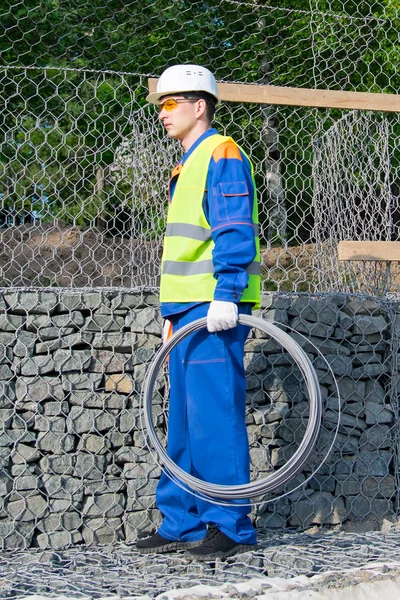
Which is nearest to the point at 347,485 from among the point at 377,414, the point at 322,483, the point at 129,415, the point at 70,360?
the point at 322,483

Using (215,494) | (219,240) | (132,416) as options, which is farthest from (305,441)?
(132,416)

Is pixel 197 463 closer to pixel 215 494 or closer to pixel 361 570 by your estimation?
pixel 215 494

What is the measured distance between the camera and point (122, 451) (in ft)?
12.8

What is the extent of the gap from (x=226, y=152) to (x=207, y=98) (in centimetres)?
32

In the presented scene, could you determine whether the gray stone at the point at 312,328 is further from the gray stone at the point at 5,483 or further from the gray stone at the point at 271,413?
the gray stone at the point at 5,483

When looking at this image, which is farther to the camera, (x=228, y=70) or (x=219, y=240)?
(x=228, y=70)

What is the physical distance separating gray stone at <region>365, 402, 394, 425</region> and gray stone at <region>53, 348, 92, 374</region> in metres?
1.48

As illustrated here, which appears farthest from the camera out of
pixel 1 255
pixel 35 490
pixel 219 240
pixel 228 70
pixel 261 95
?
pixel 228 70

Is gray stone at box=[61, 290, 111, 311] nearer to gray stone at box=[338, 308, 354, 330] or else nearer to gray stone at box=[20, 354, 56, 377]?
gray stone at box=[20, 354, 56, 377]

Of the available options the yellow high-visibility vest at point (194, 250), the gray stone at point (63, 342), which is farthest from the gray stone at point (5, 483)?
the yellow high-visibility vest at point (194, 250)

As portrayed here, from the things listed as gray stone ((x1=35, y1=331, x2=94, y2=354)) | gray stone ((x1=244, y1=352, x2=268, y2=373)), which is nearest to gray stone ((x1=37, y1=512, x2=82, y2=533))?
gray stone ((x1=35, y1=331, x2=94, y2=354))

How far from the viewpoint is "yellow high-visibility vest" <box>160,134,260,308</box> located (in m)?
3.20

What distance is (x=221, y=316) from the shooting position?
118 inches

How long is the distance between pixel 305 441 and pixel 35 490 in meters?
1.37
